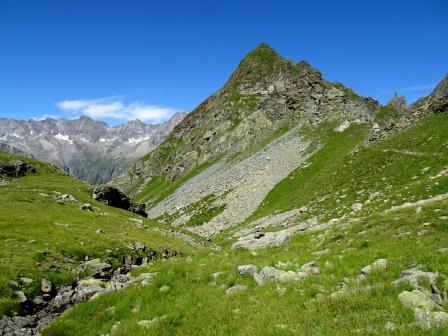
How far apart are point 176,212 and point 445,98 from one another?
5946cm

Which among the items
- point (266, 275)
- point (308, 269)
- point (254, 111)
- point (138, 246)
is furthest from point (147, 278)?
point (254, 111)

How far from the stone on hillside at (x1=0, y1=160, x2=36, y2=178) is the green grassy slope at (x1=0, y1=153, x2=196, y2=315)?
92.9 feet

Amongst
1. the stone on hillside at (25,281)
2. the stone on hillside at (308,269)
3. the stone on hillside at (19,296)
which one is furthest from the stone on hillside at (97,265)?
the stone on hillside at (308,269)

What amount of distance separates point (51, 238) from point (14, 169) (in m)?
61.0

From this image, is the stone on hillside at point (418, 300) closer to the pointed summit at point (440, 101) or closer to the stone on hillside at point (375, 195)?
the stone on hillside at point (375, 195)

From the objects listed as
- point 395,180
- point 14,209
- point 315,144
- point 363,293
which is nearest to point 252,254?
point 363,293

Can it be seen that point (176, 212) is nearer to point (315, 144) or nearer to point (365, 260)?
point (315, 144)

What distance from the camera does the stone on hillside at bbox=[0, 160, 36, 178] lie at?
85.2m

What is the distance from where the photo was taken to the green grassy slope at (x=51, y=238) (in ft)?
88.0

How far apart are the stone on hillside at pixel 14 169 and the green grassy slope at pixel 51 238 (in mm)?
28302

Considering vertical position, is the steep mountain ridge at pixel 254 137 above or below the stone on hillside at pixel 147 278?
above

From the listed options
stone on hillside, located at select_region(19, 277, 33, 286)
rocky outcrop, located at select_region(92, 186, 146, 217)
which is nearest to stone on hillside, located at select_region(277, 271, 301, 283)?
stone on hillside, located at select_region(19, 277, 33, 286)

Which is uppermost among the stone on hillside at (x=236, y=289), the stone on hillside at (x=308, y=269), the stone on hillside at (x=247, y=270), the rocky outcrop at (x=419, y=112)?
the rocky outcrop at (x=419, y=112)

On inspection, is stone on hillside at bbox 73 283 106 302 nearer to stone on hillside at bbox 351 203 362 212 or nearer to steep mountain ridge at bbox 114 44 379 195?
stone on hillside at bbox 351 203 362 212
